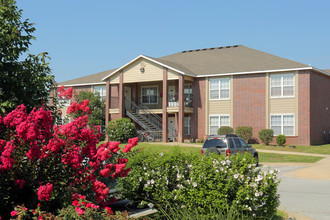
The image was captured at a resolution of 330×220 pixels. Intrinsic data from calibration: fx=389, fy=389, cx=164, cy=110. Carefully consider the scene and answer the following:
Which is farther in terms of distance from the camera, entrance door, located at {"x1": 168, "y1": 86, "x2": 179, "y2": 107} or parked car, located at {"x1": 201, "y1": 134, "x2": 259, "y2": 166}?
entrance door, located at {"x1": 168, "y1": 86, "x2": 179, "y2": 107}

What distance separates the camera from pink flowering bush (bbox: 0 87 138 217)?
5117 millimetres

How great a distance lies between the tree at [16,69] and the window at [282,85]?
1054 inches

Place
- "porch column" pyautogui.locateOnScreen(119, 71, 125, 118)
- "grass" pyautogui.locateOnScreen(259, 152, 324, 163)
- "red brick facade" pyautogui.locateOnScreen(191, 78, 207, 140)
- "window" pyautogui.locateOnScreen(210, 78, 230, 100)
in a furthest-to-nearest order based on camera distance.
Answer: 1. "porch column" pyautogui.locateOnScreen(119, 71, 125, 118)
2. "red brick facade" pyautogui.locateOnScreen(191, 78, 207, 140)
3. "window" pyautogui.locateOnScreen(210, 78, 230, 100)
4. "grass" pyautogui.locateOnScreen(259, 152, 324, 163)

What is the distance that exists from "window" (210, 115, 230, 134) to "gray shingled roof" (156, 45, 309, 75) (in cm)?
391

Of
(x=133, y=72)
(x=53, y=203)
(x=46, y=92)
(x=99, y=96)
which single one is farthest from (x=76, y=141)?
(x=99, y=96)

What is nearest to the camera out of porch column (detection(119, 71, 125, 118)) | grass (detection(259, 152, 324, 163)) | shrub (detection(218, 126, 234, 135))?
grass (detection(259, 152, 324, 163))

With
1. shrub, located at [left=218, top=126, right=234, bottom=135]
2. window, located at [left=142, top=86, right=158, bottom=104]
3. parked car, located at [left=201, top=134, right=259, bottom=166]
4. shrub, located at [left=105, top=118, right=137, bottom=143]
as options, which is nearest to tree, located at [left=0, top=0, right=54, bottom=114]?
parked car, located at [left=201, top=134, right=259, bottom=166]

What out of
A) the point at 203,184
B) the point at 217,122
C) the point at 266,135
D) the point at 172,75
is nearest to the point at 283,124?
the point at 266,135

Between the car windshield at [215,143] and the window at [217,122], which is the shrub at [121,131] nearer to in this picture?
the window at [217,122]

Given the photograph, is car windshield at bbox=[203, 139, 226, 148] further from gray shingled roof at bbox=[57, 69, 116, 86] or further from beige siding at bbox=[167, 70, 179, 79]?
gray shingled roof at bbox=[57, 69, 116, 86]

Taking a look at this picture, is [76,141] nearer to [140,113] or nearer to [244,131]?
[244,131]

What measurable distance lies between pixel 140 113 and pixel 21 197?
3143 centimetres

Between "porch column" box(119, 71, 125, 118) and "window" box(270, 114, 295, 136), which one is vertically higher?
"porch column" box(119, 71, 125, 118)

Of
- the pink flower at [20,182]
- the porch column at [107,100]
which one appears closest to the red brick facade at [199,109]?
the porch column at [107,100]
